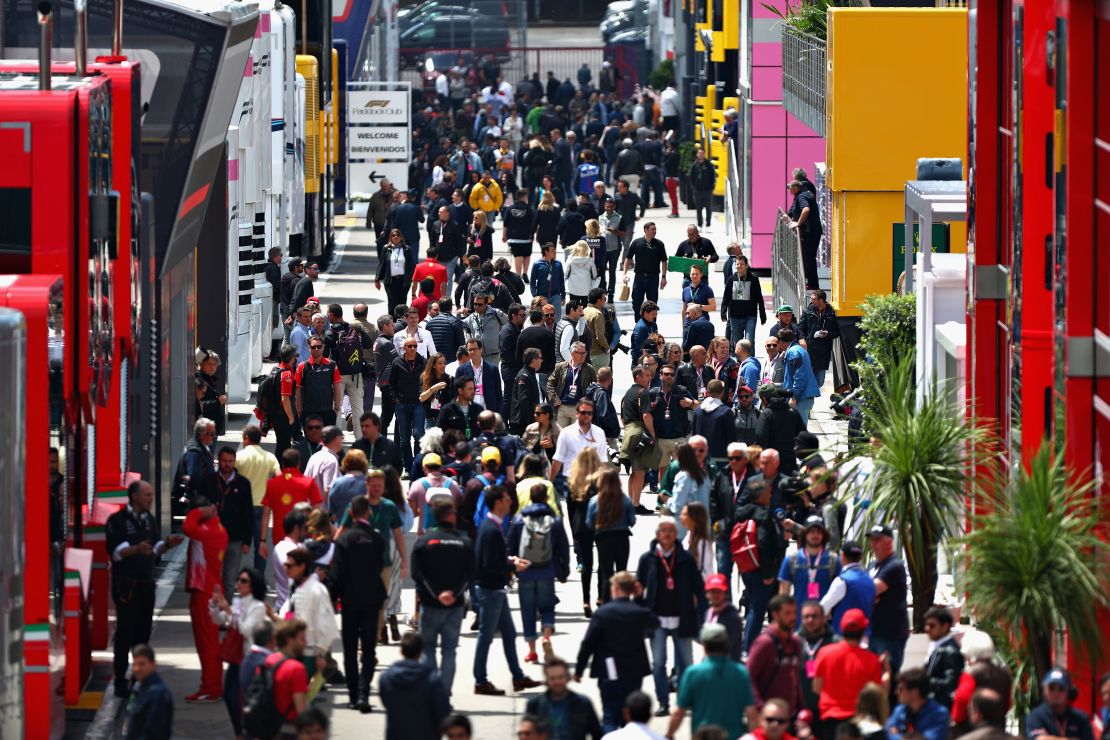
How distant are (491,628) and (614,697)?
6.12ft

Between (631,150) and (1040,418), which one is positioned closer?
(1040,418)

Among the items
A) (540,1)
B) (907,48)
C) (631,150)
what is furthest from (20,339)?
(540,1)

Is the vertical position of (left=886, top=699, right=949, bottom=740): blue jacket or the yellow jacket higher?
the yellow jacket

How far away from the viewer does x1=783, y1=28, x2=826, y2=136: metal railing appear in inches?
1157

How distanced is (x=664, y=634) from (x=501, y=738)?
119 cm

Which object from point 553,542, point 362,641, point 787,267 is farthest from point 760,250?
point 362,641

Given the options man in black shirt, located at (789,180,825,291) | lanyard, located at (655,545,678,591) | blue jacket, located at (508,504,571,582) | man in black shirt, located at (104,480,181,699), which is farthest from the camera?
man in black shirt, located at (789,180,825,291)

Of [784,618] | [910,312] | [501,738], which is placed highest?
[910,312]

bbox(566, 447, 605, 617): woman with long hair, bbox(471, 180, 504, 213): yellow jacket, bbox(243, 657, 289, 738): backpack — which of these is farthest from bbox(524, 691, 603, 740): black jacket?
bbox(471, 180, 504, 213): yellow jacket

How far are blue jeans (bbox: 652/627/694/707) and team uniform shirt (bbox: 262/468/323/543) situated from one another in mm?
3179

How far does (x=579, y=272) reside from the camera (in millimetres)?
29594

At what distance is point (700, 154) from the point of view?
44.8m

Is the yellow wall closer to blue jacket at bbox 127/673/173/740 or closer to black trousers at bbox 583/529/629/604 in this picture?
black trousers at bbox 583/529/629/604

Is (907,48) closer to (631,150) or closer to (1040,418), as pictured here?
(1040,418)
